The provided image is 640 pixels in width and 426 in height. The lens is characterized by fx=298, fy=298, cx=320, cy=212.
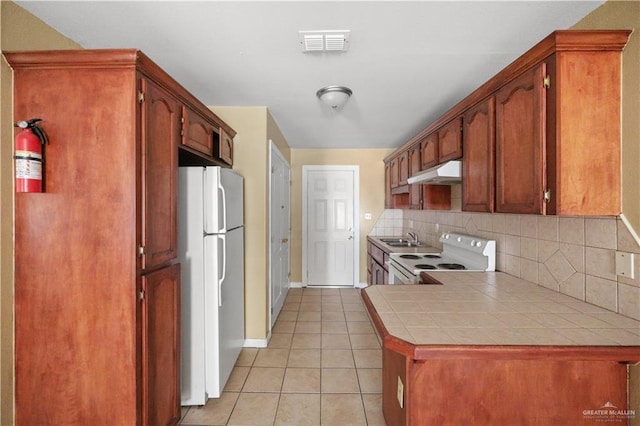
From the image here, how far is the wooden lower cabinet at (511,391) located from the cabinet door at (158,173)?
134cm

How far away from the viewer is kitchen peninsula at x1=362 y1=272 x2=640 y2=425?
1110mm

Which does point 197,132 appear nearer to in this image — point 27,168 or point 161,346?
point 27,168

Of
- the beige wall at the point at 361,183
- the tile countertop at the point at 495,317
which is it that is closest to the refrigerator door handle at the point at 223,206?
the tile countertop at the point at 495,317

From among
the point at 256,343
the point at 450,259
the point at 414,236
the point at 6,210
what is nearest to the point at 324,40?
the point at 6,210

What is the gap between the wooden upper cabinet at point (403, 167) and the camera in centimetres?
363

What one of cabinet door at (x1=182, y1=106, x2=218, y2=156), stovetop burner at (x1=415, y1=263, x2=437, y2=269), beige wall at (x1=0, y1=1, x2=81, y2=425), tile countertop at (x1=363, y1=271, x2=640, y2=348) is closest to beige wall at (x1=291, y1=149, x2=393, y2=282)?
stovetop burner at (x1=415, y1=263, x2=437, y2=269)

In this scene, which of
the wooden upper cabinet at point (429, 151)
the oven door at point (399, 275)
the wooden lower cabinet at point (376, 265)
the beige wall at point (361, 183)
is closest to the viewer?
the oven door at point (399, 275)

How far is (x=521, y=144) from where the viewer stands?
1582mm

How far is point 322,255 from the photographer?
16.4 ft

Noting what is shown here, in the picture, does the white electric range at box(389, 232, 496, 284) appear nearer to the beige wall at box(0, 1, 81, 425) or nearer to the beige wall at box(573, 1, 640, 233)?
the beige wall at box(573, 1, 640, 233)

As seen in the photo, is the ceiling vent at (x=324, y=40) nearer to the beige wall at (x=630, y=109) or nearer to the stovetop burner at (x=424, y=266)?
the beige wall at (x=630, y=109)

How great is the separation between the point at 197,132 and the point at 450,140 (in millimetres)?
1935

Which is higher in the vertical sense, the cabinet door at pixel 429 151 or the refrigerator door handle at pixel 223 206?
the cabinet door at pixel 429 151

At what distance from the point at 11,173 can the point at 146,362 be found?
110cm
